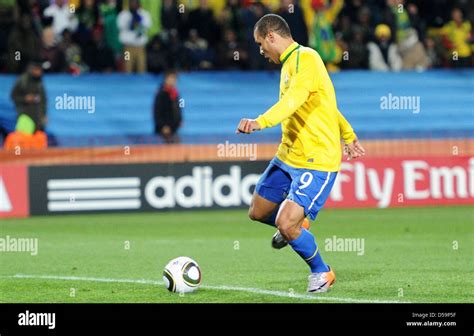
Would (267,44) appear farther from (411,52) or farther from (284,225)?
(411,52)

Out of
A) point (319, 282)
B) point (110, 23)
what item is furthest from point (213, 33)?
point (319, 282)

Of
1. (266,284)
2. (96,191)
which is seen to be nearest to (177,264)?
(266,284)

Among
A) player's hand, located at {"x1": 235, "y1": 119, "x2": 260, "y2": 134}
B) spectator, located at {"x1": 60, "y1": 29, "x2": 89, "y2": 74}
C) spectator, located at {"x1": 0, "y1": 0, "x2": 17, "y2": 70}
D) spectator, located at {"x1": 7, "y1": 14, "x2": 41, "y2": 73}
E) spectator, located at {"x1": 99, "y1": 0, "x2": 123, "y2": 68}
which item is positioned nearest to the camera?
player's hand, located at {"x1": 235, "y1": 119, "x2": 260, "y2": 134}

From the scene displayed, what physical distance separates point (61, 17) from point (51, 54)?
0.77m

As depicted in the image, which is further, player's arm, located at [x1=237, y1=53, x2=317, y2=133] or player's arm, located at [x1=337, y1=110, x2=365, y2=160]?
player's arm, located at [x1=337, y1=110, x2=365, y2=160]

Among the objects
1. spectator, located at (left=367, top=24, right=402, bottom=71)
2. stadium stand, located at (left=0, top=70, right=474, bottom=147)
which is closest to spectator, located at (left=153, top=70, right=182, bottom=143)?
stadium stand, located at (left=0, top=70, right=474, bottom=147)

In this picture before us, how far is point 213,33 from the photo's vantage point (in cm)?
2423

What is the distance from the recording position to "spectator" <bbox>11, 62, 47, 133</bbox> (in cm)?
2173

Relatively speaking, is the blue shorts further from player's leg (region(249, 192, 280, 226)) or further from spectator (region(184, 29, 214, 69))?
spectator (region(184, 29, 214, 69))

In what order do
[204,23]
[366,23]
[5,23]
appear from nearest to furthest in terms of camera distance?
1. [5,23]
2. [204,23]
3. [366,23]

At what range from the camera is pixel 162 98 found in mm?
21953

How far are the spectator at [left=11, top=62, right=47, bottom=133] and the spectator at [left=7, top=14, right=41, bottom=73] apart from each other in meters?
0.90

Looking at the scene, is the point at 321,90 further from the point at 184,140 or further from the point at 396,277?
the point at 184,140
